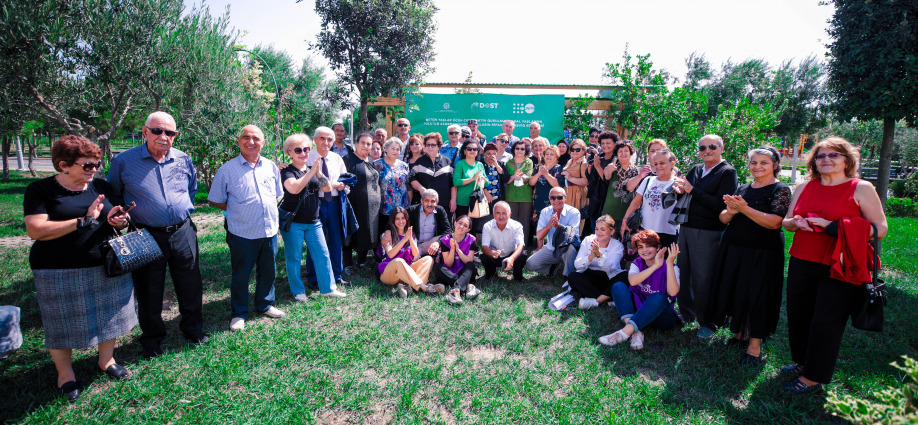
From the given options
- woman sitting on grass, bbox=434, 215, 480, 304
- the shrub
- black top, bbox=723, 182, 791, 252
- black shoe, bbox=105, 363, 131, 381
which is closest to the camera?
black shoe, bbox=105, 363, 131, 381

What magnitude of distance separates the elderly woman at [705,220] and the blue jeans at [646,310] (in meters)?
0.28

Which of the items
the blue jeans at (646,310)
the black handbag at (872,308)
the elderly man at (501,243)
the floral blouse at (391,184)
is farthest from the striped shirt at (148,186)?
→ the black handbag at (872,308)

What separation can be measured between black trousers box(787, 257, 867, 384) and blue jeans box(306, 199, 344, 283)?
454cm

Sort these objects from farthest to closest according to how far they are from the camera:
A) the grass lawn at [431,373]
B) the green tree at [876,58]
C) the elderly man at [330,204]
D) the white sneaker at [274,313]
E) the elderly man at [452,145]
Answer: the elderly man at [452,145]
the green tree at [876,58]
the elderly man at [330,204]
the white sneaker at [274,313]
the grass lawn at [431,373]

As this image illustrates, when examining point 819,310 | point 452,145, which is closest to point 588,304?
point 819,310

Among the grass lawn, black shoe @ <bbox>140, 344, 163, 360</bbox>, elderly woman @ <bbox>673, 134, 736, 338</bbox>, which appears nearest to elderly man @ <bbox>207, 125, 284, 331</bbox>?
the grass lawn

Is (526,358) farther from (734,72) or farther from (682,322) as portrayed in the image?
(734,72)

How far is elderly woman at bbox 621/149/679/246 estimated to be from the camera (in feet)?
14.9

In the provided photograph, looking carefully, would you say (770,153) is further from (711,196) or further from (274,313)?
(274,313)

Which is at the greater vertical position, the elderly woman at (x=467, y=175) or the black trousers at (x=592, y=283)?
the elderly woman at (x=467, y=175)

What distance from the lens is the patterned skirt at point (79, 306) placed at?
2939 mm

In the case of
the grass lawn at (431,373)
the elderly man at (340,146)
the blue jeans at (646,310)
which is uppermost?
the elderly man at (340,146)

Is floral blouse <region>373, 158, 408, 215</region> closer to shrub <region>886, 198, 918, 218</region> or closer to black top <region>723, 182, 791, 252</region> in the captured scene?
black top <region>723, 182, 791, 252</region>

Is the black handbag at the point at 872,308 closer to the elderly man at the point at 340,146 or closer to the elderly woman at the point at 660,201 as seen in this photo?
the elderly woman at the point at 660,201
